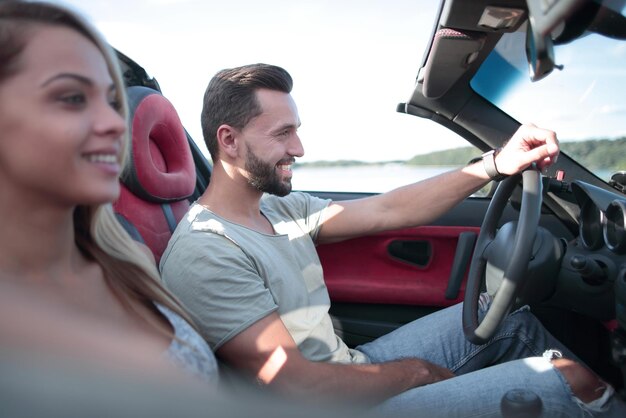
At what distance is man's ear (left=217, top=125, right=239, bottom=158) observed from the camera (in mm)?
1687

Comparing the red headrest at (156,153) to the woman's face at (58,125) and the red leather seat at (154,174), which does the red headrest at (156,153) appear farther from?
the woman's face at (58,125)

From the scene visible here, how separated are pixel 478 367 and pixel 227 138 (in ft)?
3.45

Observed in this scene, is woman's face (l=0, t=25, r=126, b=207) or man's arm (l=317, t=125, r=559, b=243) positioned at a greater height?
woman's face (l=0, t=25, r=126, b=207)

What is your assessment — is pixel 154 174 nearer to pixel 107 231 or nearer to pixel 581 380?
pixel 107 231

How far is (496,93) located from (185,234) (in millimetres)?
1168

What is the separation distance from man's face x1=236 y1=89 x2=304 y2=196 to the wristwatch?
590mm

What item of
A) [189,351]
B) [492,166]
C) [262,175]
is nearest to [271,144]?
[262,175]

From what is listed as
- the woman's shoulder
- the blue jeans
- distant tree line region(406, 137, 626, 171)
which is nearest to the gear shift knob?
the blue jeans

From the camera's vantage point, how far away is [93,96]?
2.82ft

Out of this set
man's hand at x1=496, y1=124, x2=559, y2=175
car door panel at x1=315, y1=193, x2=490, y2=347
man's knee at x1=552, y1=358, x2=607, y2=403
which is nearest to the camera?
man's knee at x1=552, y1=358, x2=607, y2=403

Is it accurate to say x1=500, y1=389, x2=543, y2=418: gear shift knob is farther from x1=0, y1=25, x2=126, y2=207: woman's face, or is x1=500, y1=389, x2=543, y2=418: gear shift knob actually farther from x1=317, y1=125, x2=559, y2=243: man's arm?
x1=317, y1=125, x2=559, y2=243: man's arm

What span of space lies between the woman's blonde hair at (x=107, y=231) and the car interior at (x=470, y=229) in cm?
40

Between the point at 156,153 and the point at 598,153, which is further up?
the point at 598,153

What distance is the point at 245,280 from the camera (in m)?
1.37
